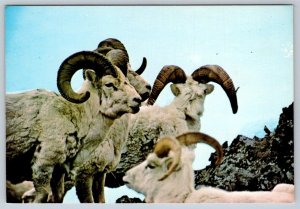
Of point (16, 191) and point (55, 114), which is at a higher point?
point (55, 114)

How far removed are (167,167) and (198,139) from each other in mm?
479

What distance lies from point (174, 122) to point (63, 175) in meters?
1.16

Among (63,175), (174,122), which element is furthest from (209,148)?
(63,175)

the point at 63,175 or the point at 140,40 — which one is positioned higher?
the point at 140,40

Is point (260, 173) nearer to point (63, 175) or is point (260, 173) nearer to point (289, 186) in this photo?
point (289, 186)

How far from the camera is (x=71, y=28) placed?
1502 centimetres

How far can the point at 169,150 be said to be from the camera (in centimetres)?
1455

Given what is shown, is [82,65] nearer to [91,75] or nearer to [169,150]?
[91,75]

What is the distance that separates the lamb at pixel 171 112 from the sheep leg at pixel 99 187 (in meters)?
0.06

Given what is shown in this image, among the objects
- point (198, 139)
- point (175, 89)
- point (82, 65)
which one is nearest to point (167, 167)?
point (198, 139)

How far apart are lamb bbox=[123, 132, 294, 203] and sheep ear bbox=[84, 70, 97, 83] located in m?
0.85

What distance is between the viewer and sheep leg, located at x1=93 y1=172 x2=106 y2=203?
15000mm

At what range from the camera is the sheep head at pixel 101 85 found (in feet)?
48.9

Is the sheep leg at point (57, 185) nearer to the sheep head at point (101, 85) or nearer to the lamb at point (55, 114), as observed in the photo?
the lamb at point (55, 114)
